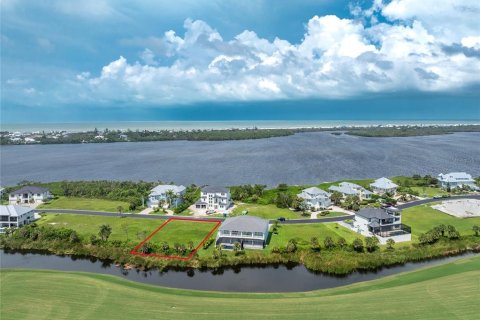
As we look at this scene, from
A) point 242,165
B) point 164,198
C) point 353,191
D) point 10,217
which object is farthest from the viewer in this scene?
point 242,165

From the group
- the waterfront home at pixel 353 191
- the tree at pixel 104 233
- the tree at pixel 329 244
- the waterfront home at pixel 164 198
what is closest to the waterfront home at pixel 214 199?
the waterfront home at pixel 164 198

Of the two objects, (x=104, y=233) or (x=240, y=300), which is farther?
(x=104, y=233)

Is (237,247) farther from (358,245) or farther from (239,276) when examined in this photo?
(358,245)

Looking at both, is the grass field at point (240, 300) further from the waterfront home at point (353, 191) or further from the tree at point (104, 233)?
the waterfront home at point (353, 191)

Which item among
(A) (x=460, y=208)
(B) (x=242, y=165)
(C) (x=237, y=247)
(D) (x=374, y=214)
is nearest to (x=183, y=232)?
(C) (x=237, y=247)

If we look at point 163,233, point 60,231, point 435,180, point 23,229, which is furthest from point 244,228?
point 435,180

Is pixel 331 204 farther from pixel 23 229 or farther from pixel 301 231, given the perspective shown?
pixel 23 229

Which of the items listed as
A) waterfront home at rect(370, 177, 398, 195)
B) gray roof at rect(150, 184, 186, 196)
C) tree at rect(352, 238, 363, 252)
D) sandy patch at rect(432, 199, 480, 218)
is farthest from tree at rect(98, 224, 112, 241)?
sandy patch at rect(432, 199, 480, 218)
